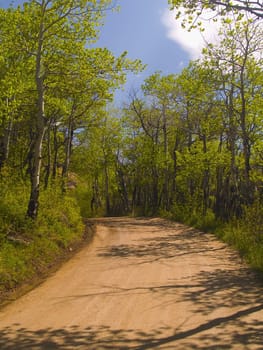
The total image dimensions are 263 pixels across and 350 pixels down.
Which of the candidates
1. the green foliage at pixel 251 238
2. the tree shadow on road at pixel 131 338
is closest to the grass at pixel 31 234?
the tree shadow on road at pixel 131 338

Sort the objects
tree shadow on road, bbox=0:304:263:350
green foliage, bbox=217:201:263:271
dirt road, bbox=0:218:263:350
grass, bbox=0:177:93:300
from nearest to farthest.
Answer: tree shadow on road, bbox=0:304:263:350 < dirt road, bbox=0:218:263:350 < grass, bbox=0:177:93:300 < green foliage, bbox=217:201:263:271

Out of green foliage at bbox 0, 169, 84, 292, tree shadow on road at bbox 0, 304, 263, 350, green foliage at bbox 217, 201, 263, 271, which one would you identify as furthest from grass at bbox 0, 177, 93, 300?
green foliage at bbox 217, 201, 263, 271

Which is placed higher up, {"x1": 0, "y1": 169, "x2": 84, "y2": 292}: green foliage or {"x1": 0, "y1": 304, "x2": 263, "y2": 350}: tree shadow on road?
{"x1": 0, "y1": 169, "x2": 84, "y2": 292}: green foliage

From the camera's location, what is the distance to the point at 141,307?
7.21 metres

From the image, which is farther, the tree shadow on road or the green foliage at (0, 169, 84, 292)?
the green foliage at (0, 169, 84, 292)

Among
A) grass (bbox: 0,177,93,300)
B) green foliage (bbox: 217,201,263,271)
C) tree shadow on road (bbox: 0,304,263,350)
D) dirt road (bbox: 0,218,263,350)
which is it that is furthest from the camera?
green foliage (bbox: 217,201,263,271)

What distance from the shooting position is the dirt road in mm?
5629

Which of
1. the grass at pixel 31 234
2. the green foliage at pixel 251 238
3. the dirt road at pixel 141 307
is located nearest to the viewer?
the dirt road at pixel 141 307

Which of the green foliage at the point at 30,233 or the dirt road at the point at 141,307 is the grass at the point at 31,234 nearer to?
the green foliage at the point at 30,233

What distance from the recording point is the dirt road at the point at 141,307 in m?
5.63

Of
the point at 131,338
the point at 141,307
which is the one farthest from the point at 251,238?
the point at 131,338

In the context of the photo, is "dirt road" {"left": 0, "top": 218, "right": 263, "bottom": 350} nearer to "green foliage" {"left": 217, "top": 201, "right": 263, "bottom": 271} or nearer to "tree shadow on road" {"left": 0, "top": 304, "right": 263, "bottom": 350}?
"tree shadow on road" {"left": 0, "top": 304, "right": 263, "bottom": 350}

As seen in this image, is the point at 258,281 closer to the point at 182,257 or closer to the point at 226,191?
the point at 182,257

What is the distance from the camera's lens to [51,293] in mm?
8297
